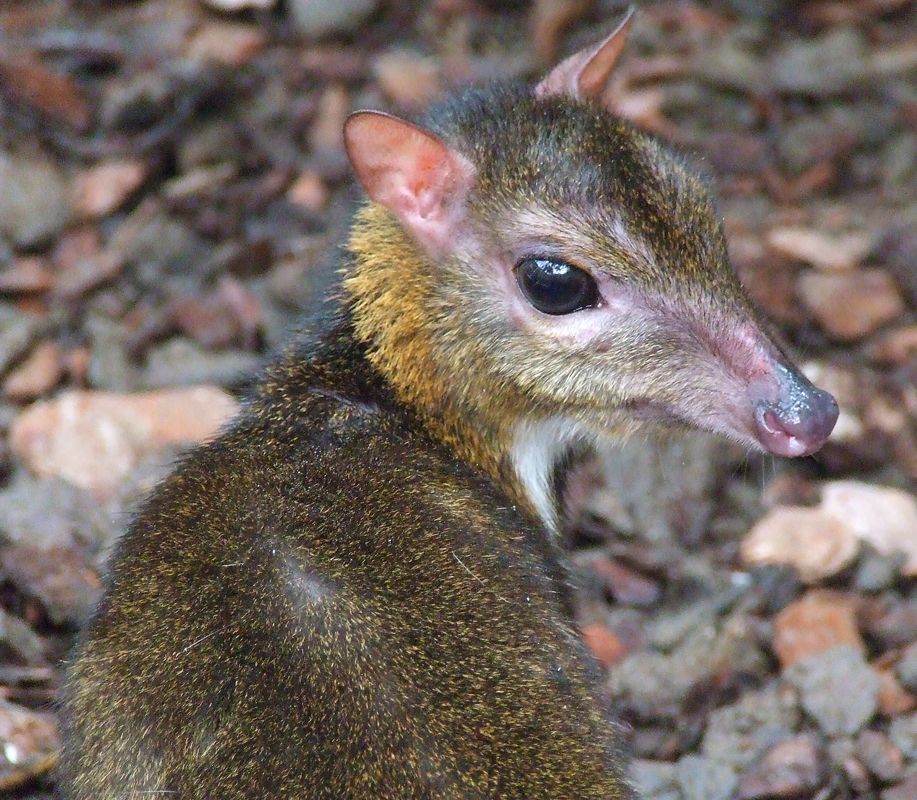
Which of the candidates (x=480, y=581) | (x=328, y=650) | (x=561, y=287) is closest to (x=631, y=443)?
(x=561, y=287)

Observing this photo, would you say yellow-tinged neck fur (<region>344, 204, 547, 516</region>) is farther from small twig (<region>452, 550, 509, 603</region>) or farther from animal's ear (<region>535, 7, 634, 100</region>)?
animal's ear (<region>535, 7, 634, 100</region>)

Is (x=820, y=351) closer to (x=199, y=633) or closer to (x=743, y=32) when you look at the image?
(x=743, y=32)

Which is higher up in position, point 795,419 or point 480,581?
point 795,419

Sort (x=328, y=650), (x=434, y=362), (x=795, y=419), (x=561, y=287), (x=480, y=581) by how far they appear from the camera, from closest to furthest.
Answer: (x=328, y=650)
(x=480, y=581)
(x=795, y=419)
(x=561, y=287)
(x=434, y=362)

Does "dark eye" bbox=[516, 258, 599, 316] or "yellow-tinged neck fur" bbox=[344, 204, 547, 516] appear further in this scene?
"yellow-tinged neck fur" bbox=[344, 204, 547, 516]

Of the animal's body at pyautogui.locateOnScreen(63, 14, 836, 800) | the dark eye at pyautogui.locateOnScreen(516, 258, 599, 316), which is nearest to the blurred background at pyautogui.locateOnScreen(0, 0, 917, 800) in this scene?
the animal's body at pyautogui.locateOnScreen(63, 14, 836, 800)

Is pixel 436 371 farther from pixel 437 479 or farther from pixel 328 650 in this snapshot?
pixel 328 650

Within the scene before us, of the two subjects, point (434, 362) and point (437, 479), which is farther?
point (434, 362)
